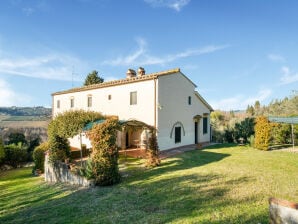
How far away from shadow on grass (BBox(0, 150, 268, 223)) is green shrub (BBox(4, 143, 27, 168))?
16.5 metres

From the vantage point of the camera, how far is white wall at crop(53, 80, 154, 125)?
19.3m

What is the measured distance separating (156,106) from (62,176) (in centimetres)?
933

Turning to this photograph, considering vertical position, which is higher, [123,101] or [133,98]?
[133,98]

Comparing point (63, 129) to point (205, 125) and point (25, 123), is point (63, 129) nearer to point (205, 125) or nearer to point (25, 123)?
point (205, 125)

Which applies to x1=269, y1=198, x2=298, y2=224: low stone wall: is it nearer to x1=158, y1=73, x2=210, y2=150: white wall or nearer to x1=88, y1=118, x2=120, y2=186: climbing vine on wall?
x1=88, y1=118, x2=120, y2=186: climbing vine on wall

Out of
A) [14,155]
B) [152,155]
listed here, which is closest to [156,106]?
[152,155]

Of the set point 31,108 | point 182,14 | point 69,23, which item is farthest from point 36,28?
point 31,108

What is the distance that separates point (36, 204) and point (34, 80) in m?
28.9

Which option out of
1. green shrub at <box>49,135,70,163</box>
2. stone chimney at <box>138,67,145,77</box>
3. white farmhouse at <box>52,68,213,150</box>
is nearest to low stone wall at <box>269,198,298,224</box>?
white farmhouse at <box>52,68,213,150</box>

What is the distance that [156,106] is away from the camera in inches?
733

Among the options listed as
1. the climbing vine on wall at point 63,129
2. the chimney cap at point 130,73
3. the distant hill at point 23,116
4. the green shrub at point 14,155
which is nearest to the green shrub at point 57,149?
the climbing vine on wall at point 63,129

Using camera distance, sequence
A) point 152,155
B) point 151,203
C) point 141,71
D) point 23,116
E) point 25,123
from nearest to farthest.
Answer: point 151,203 → point 152,155 → point 141,71 → point 25,123 → point 23,116

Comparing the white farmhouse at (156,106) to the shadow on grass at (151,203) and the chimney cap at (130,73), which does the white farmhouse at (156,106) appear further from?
the shadow on grass at (151,203)

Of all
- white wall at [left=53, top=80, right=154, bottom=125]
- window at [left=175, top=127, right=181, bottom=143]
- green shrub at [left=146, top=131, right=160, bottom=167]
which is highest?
white wall at [left=53, top=80, right=154, bottom=125]
